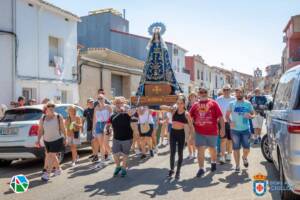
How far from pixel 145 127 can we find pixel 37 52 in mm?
8410

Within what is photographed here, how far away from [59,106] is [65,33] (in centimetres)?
970

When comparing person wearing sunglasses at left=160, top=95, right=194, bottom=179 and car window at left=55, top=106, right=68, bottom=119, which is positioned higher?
car window at left=55, top=106, right=68, bottom=119

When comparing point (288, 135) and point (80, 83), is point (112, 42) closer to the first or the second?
point (80, 83)

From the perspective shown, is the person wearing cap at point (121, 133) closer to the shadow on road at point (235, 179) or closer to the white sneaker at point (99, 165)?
the white sneaker at point (99, 165)

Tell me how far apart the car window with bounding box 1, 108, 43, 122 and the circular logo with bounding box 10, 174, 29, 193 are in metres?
1.85

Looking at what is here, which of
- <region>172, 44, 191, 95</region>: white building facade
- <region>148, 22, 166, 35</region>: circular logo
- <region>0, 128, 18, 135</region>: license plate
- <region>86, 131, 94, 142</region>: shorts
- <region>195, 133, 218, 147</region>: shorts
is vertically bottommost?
<region>86, 131, 94, 142</region>: shorts

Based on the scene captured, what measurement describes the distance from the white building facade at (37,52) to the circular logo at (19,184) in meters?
7.97

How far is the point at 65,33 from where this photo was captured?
19219mm

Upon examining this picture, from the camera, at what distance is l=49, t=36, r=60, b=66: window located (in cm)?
1830

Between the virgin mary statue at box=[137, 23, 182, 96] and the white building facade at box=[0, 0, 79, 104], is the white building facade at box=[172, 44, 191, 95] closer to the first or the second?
the white building facade at box=[0, 0, 79, 104]

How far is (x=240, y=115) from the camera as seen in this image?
8.33 meters

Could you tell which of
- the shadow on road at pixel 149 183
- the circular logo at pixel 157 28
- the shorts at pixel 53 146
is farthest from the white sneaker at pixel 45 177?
the circular logo at pixel 157 28

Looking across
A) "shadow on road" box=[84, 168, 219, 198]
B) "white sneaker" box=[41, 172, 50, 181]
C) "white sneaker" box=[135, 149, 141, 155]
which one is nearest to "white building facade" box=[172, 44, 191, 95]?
"white sneaker" box=[135, 149, 141, 155]

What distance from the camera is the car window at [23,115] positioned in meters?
9.41
